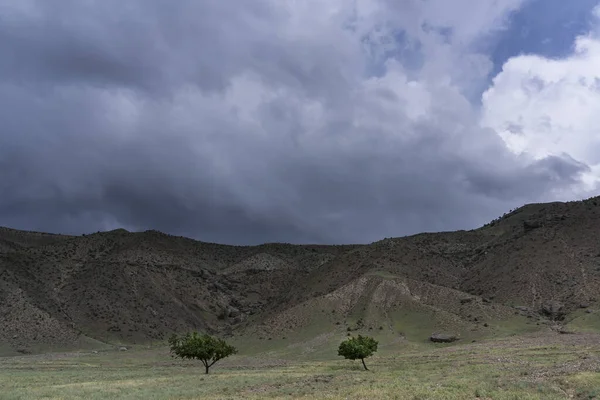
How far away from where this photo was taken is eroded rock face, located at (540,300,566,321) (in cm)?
11181

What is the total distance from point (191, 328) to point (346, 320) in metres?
53.1

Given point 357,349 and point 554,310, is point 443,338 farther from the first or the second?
point 357,349

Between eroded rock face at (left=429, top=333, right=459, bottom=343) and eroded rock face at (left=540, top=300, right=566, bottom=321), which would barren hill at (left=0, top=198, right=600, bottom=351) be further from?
eroded rock face at (left=429, top=333, right=459, bottom=343)

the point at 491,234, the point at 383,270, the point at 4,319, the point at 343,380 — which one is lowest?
the point at 343,380

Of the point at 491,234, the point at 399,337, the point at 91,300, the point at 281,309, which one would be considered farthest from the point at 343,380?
the point at 491,234

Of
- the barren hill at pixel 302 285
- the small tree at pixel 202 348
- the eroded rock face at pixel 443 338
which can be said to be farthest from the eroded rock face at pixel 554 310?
the small tree at pixel 202 348

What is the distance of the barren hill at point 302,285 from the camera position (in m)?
119

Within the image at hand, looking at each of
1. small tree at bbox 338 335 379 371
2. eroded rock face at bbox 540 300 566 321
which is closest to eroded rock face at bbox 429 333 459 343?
eroded rock face at bbox 540 300 566 321

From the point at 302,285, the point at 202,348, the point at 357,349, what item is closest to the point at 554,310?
the point at 357,349

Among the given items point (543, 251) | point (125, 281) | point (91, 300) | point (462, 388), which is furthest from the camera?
point (125, 281)

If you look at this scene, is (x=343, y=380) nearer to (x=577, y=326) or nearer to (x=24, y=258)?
(x=577, y=326)

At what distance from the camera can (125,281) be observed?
15975cm

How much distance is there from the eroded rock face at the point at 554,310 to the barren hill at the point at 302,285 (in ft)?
1.04

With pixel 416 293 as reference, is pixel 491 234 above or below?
above
